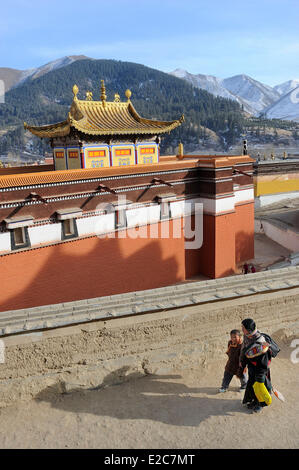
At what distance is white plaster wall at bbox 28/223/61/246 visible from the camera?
45.1ft

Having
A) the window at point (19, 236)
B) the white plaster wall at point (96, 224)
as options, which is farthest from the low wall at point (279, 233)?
the window at point (19, 236)

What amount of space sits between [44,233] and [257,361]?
31.7ft

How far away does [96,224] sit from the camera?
15.5 m

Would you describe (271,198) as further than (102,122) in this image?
Yes

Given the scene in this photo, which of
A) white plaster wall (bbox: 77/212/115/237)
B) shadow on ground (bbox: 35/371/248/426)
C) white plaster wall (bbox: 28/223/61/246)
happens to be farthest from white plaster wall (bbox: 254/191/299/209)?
shadow on ground (bbox: 35/371/248/426)

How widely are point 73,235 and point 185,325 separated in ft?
24.8

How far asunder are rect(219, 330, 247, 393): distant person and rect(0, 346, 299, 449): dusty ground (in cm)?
28

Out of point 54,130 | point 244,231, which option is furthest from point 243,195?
point 54,130

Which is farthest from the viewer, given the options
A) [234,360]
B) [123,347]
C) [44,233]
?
[44,233]

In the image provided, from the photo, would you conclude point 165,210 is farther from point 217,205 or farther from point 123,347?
point 123,347

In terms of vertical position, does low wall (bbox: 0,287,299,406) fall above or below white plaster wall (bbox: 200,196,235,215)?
below

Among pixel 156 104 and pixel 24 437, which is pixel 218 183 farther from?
pixel 156 104

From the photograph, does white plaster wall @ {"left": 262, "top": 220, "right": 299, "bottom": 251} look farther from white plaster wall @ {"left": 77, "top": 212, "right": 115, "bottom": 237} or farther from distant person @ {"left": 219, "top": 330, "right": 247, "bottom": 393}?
distant person @ {"left": 219, "top": 330, "right": 247, "bottom": 393}

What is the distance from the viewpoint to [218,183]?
60.1 feet
